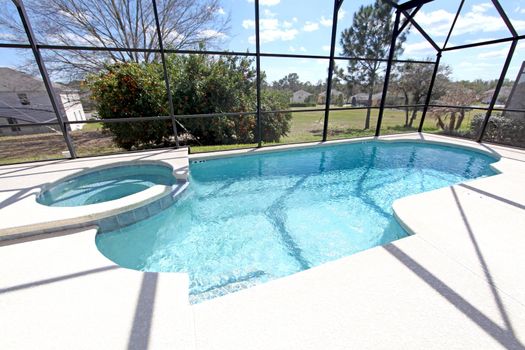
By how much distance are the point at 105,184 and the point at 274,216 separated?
9.53 feet

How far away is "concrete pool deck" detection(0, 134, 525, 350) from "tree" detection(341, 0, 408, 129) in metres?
11.6

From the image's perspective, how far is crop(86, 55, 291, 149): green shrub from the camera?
211 inches

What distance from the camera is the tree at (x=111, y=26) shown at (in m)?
7.86

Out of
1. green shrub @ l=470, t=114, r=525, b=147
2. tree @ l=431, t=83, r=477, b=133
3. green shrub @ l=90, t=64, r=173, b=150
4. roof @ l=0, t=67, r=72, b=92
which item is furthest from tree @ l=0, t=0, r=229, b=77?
tree @ l=431, t=83, r=477, b=133

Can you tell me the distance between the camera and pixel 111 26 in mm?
8828

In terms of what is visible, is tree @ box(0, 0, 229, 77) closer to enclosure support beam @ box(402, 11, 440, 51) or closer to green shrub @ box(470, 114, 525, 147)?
enclosure support beam @ box(402, 11, 440, 51)

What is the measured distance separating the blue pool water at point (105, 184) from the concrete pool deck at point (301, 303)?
1419 millimetres

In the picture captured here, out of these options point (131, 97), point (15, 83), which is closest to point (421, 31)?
point (131, 97)

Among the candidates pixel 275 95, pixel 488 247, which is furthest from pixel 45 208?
pixel 275 95

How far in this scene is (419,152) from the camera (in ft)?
18.0

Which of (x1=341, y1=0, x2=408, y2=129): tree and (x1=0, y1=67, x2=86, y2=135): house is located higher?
(x1=341, y1=0, x2=408, y2=129): tree

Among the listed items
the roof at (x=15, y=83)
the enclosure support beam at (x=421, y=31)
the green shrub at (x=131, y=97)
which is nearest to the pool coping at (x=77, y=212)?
the green shrub at (x=131, y=97)

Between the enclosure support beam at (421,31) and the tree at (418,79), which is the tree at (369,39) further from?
the enclosure support beam at (421,31)

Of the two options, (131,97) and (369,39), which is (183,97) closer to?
(131,97)
